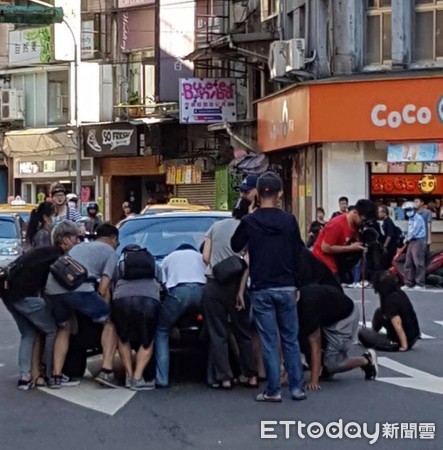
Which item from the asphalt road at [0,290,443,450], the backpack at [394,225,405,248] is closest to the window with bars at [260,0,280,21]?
the backpack at [394,225,405,248]

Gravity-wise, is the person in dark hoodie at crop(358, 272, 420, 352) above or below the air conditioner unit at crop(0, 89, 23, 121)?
below

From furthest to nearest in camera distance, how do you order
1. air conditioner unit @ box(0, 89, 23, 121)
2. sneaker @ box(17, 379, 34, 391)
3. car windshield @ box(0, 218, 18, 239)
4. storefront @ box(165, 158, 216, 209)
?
air conditioner unit @ box(0, 89, 23, 121) < storefront @ box(165, 158, 216, 209) < car windshield @ box(0, 218, 18, 239) < sneaker @ box(17, 379, 34, 391)

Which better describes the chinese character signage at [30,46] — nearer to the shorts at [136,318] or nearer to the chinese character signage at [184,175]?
the chinese character signage at [184,175]

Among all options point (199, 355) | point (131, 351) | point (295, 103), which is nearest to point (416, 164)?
point (295, 103)

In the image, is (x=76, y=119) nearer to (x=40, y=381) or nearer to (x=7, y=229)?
(x=7, y=229)

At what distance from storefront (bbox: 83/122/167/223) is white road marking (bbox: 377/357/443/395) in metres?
28.8

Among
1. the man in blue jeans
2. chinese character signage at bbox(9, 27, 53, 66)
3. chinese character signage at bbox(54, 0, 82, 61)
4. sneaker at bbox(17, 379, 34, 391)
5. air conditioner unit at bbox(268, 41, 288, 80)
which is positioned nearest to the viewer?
the man in blue jeans

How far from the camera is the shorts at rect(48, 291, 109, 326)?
11312 millimetres

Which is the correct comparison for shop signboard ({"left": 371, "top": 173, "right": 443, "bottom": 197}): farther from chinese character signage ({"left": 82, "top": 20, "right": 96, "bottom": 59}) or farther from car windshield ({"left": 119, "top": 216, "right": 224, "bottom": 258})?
chinese character signage ({"left": 82, "top": 20, "right": 96, "bottom": 59})

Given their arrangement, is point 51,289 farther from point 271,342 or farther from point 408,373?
→ point 408,373

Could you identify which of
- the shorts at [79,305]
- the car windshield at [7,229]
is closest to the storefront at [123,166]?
the car windshield at [7,229]

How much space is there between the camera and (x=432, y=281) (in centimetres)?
2544

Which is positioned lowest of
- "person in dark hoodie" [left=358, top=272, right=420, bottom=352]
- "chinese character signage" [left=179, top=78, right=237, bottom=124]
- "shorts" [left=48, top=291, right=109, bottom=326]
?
"person in dark hoodie" [left=358, top=272, right=420, bottom=352]
